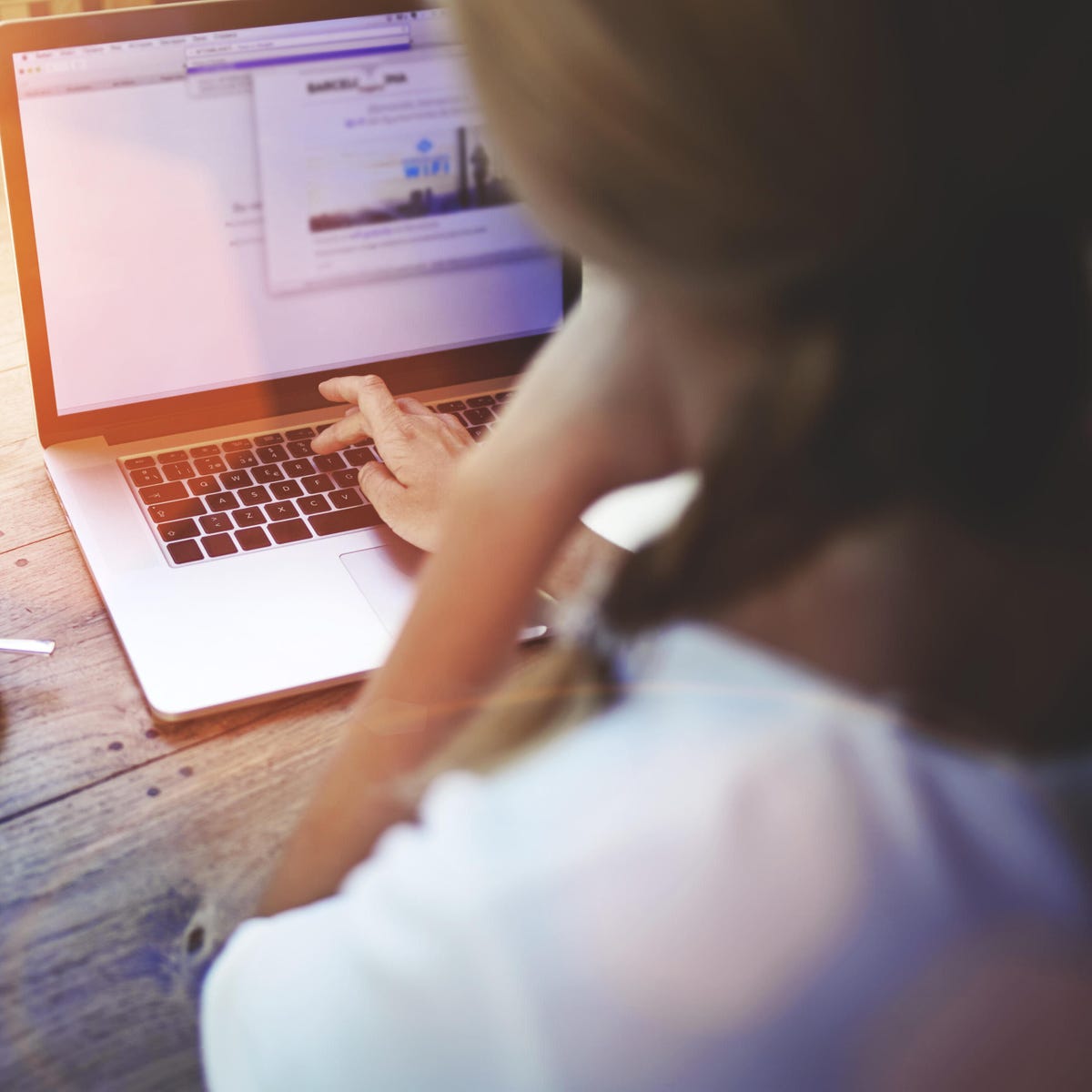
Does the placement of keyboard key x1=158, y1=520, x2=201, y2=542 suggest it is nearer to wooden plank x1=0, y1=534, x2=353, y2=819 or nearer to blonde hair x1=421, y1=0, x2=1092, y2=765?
wooden plank x1=0, y1=534, x2=353, y2=819

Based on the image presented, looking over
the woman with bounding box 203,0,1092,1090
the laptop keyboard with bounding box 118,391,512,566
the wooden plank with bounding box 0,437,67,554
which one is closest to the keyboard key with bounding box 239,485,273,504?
the laptop keyboard with bounding box 118,391,512,566

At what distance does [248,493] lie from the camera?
2.82ft

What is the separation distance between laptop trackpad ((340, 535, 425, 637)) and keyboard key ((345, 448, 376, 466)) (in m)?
0.09

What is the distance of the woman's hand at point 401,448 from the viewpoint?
0.83 metres

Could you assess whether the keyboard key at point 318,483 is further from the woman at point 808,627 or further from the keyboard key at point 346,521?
the woman at point 808,627

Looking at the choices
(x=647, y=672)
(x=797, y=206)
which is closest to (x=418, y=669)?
(x=647, y=672)

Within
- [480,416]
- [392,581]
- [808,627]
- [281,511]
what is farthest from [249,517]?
[808,627]

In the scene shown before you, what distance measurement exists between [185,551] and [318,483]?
121 mm

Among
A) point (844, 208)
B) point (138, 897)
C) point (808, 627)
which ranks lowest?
point (138, 897)

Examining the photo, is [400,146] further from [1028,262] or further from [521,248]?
[1028,262]

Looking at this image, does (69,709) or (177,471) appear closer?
(69,709)

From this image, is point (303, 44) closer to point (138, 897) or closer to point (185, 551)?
point (185, 551)

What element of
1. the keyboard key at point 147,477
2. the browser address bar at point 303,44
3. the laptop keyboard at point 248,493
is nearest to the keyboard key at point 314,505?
the laptop keyboard at point 248,493

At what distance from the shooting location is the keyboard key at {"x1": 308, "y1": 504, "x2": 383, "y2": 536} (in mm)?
Answer: 833
